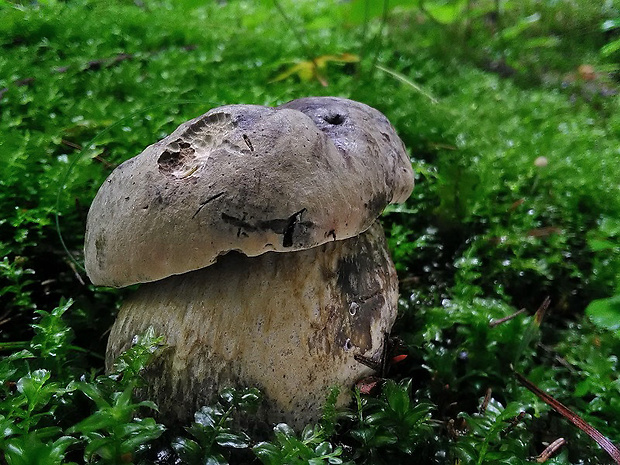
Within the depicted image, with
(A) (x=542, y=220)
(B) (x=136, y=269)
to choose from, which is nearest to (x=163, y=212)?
(B) (x=136, y=269)

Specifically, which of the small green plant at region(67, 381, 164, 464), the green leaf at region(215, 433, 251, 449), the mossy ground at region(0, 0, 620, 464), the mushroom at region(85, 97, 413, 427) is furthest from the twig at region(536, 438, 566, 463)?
the small green plant at region(67, 381, 164, 464)

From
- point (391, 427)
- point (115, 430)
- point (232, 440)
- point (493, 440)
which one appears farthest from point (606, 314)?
point (115, 430)

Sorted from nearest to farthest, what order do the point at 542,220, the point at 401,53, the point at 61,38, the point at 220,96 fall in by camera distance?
the point at 542,220, the point at 220,96, the point at 61,38, the point at 401,53

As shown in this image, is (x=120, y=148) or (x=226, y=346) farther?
(x=120, y=148)

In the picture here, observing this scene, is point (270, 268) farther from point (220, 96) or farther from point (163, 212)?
point (220, 96)

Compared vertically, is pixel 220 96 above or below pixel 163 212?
above

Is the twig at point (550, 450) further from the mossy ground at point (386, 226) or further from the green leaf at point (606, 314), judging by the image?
the green leaf at point (606, 314)

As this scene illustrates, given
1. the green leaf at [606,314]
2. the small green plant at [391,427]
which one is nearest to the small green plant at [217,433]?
the small green plant at [391,427]

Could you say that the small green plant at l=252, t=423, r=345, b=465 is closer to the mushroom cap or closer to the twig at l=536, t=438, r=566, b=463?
the mushroom cap
